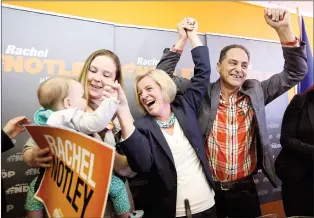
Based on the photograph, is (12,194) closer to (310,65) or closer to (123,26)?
(123,26)

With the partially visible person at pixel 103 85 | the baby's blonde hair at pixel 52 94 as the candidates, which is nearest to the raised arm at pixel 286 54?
the partially visible person at pixel 103 85

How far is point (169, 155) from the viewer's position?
1119 millimetres

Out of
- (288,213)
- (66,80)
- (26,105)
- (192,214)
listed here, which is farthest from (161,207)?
(26,105)

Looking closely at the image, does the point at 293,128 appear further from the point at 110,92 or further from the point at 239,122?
the point at 110,92

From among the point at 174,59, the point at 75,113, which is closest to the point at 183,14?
the point at 174,59

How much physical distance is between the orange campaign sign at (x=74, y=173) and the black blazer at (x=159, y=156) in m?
0.25

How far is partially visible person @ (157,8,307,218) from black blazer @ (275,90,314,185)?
9 centimetres

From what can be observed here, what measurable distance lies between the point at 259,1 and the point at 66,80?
1.72 m

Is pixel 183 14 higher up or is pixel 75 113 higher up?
pixel 183 14

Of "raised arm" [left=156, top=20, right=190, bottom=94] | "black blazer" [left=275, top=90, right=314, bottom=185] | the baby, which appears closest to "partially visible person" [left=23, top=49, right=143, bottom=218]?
the baby

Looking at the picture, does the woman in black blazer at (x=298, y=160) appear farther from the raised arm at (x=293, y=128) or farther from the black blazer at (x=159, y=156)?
the black blazer at (x=159, y=156)

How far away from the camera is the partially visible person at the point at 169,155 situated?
1.12m

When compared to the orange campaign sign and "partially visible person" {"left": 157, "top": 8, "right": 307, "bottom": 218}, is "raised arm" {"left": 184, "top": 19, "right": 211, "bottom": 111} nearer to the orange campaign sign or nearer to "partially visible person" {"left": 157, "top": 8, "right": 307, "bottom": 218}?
"partially visible person" {"left": 157, "top": 8, "right": 307, "bottom": 218}

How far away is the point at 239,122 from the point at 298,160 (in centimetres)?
39
